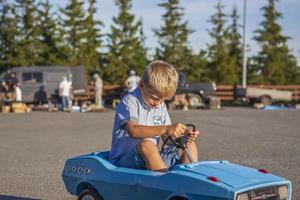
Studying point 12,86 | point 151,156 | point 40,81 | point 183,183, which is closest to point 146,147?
point 151,156

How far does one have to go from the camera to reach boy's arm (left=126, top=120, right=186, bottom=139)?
5.05 meters

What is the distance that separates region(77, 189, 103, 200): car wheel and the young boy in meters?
0.37

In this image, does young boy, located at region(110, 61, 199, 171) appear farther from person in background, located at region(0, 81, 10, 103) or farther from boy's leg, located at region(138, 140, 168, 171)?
person in background, located at region(0, 81, 10, 103)

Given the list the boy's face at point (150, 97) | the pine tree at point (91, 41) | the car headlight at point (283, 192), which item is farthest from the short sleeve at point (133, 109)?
the pine tree at point (91, 41)

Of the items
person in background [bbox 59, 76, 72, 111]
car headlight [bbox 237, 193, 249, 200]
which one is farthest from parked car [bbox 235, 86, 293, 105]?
car headlight [bbox 237, 193, 249, 200]

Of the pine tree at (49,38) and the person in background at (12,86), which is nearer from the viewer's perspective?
the person in background at (12,86)

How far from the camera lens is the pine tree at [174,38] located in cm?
3816

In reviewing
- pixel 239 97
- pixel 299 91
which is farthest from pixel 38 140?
pixel 299 91

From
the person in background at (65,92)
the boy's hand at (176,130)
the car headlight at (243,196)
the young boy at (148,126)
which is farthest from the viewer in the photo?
the person in background at (65,92)

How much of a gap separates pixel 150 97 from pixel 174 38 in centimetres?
3347

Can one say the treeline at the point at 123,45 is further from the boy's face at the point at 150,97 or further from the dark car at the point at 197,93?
the boy's face at the point at 150,97

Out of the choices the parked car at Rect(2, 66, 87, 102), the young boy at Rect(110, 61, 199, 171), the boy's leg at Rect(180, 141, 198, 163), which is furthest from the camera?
the parked car at Rect(2, 66, 87, 102)

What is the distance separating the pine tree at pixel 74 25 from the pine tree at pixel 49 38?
0.61 metres

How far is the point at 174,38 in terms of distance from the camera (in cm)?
3853
